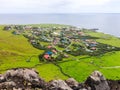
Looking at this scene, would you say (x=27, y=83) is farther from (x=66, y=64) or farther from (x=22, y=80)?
(x=66, y=64)

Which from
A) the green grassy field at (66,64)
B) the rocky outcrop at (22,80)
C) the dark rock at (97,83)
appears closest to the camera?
the rocky outcrop at (22,80)

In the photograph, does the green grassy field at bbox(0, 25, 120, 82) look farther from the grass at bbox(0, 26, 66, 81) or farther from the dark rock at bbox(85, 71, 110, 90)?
the dark rock at bbox(85, 71, 110, 90)

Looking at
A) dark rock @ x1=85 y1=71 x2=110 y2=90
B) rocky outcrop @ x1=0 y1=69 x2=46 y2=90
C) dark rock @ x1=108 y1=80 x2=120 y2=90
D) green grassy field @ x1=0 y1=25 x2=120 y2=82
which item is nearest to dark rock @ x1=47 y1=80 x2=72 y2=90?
rocky outcrop @ x1=0 y1=69 x2=46 y2=90

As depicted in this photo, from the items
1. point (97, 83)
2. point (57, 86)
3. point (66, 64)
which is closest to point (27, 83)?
point (57, 86)

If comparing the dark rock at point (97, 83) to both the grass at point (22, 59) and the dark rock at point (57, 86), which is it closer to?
the dark rock at point (57, 86)

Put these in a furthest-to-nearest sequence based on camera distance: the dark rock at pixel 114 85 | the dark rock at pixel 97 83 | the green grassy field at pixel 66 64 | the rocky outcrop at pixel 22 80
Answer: the green grassy field at pixel 66 64, the dark rock at pixel 114 85, the dark rock at pixel 97 83, the rocky outcrop at pixel 22 80

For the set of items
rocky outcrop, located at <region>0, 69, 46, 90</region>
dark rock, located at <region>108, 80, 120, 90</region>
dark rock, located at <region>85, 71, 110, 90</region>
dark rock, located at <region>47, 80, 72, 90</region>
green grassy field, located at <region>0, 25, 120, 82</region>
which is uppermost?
rocky outcrop, located at <region>0, 69, 46, 90</region>

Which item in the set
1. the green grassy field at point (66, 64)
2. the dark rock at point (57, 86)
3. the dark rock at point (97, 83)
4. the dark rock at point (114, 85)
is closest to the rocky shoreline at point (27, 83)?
the dark rock at point (57, 86)

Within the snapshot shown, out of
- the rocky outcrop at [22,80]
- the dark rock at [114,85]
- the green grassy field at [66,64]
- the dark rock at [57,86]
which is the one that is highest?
the rocky outcrop at [22,80]

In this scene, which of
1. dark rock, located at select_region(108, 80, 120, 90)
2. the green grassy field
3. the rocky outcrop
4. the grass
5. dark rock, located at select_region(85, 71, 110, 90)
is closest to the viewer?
the rocky outcrop

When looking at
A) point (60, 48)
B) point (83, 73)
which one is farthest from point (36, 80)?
point (60, 48)

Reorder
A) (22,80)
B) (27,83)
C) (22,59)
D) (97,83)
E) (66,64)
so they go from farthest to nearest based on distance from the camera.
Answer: (22,59), (66,64), (97,83), (22,80), (27,83)
